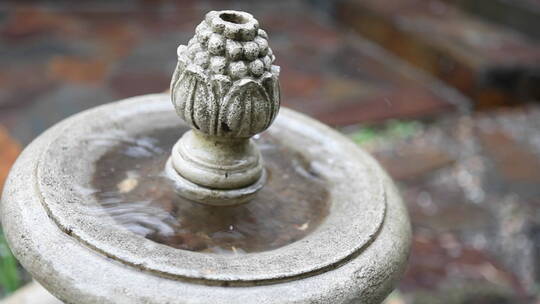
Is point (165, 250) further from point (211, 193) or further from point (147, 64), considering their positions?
point (147, 64)

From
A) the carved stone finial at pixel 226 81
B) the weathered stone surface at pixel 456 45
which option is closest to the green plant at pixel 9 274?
the carved stone finial at pixel 226 81

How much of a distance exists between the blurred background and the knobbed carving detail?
5.68 ft

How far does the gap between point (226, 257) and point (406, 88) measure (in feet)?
13.5

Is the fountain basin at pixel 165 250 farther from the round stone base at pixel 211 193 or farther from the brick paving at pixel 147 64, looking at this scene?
the brick paving at pixel 147 64

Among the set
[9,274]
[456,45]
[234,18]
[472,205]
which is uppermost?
[234,18]

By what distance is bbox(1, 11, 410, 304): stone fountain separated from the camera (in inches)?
58.2

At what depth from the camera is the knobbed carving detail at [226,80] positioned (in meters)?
1.66

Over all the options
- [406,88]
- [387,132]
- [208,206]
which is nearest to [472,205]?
[387,132]

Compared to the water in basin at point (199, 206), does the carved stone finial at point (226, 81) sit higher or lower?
higher

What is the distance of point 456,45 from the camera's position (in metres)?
5.50

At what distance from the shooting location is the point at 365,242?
1.67m

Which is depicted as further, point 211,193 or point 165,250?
point 211,193

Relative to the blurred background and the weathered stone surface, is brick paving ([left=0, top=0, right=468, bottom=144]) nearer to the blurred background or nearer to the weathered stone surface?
the blurred background

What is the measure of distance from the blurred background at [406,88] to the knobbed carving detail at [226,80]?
5.68 ft
